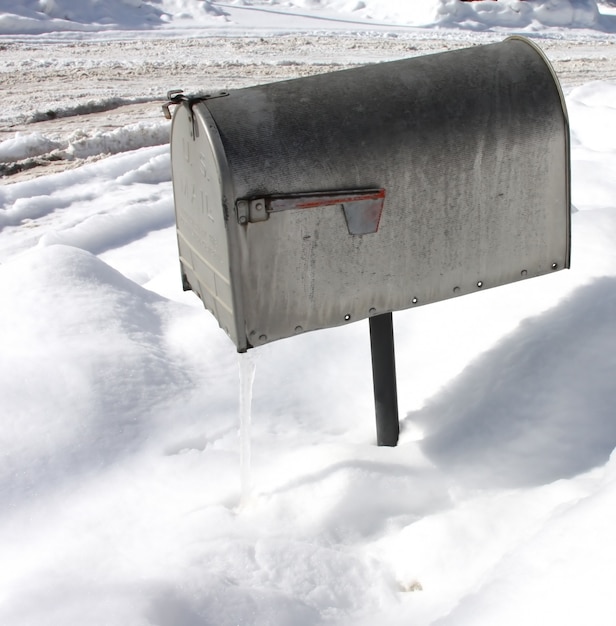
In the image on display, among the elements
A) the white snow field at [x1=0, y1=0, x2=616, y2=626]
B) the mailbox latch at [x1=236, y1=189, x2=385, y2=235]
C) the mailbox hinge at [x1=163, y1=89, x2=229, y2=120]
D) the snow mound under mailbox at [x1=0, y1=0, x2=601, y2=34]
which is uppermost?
the snow mound under mailbox at [x1=0, y1=0, x2=601, y2=34]

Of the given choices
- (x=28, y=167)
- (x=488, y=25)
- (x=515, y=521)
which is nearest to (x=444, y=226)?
(x=515, y=521)

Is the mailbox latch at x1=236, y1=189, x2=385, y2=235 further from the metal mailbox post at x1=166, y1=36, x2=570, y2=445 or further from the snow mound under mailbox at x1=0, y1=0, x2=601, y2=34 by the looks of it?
the snow mound under mailbox at x1=0, y1=0, x2=601, y2=34

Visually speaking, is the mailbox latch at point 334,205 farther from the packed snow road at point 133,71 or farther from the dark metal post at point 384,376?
the packed snow road at point 133,71

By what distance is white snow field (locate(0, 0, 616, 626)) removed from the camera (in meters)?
2.13

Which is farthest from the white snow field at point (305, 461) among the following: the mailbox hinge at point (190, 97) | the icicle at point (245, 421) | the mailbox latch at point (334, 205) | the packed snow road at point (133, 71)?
the packed snow road at point (133, 71)

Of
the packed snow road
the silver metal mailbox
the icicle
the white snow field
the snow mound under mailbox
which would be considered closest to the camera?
the white snow field

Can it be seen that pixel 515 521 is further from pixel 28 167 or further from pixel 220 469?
pixel 28 167

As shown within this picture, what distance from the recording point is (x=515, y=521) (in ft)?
7.97

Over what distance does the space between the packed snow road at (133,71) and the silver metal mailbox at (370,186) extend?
4516mm

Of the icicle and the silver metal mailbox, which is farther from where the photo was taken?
the icicle

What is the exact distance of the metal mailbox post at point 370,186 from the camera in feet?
7.38

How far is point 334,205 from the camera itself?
7.54 ft

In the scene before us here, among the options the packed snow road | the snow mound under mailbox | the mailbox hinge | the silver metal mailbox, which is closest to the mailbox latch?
the silver metal mailbox

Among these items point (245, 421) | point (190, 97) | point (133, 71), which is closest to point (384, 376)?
point (245, 421)
